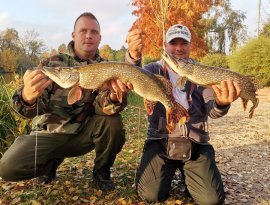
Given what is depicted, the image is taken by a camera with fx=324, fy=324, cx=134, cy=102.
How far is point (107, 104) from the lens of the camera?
11.7ft

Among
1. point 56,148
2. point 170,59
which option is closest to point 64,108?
point 56,148

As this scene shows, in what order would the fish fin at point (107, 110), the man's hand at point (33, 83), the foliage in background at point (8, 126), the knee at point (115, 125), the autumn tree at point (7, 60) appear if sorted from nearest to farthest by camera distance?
the man's hand at point (33, 83) < the fish fin at point (107, 110) < the knee at point (115, 125) < the foliage in background at point (8, 126) < the autumn tree at point (7, 60)

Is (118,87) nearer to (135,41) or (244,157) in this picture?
(135,41)

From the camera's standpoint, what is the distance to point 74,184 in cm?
392

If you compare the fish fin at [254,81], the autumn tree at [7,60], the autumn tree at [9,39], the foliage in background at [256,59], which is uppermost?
the autumn tree at [9,39]

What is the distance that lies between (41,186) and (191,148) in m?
1.83

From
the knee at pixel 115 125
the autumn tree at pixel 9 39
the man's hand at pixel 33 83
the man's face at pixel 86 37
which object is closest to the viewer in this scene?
the man's hand at pixel 33 83

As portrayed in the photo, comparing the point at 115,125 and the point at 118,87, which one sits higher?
the point at 118,87

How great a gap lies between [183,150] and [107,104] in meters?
0.99

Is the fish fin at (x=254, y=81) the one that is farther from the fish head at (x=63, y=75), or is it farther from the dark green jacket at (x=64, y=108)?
the fish head at (x=63, y=75)

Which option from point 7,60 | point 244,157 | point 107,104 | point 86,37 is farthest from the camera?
point 7,60

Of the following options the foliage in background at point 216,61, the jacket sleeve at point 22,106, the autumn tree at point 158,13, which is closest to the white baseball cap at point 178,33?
the jacket sleeve at point 22,106

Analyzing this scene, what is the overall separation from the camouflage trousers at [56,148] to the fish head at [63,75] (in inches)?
27.5

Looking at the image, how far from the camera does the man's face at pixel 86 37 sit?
150 inches
